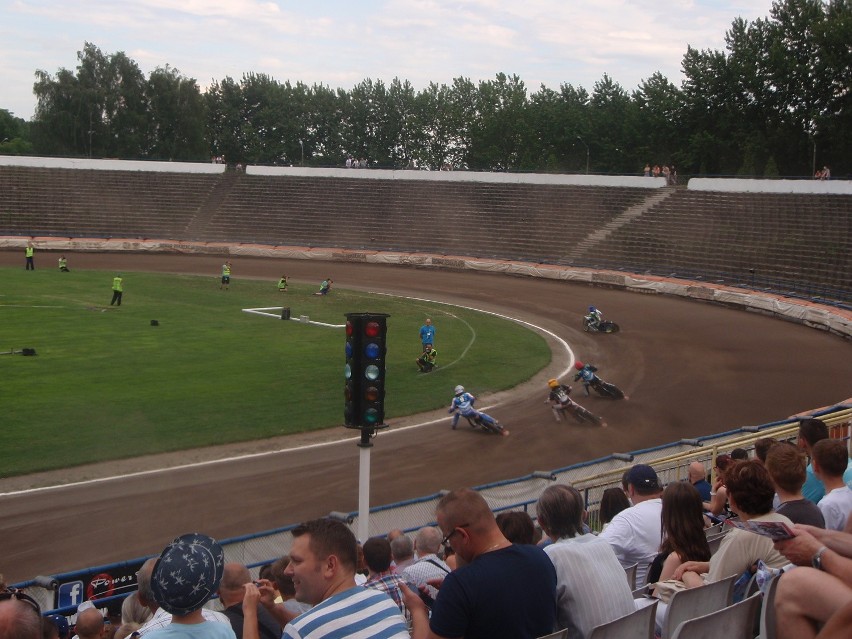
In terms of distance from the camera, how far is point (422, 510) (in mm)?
14000

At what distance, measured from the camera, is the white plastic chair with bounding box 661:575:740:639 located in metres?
5.68

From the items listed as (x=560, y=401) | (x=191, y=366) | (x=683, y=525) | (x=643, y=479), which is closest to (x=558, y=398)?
(x=560, y=401)

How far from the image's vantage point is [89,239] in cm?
6700

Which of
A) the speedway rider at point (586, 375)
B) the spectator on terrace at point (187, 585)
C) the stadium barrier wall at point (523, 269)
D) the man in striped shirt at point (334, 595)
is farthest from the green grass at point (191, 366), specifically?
the man in striped shirt at point (334, 595)

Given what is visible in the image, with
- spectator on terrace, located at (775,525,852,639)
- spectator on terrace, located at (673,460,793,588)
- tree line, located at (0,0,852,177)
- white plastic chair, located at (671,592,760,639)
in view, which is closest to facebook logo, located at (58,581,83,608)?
spectator on terrace, located at (673,460,793,588)

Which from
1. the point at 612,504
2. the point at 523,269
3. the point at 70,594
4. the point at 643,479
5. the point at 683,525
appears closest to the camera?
the point at 683,525

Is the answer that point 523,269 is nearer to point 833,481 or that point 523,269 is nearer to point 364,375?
point 364,375

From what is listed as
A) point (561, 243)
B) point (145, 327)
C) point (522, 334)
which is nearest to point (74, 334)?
point (145, 327)

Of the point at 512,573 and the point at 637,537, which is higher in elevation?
the point at 512,573

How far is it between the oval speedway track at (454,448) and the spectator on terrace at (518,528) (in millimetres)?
11049

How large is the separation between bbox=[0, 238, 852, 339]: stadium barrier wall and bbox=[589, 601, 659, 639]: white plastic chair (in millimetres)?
36882

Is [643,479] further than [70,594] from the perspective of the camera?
No

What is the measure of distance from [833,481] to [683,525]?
80.5 inches

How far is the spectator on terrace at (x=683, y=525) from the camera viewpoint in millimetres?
6617
